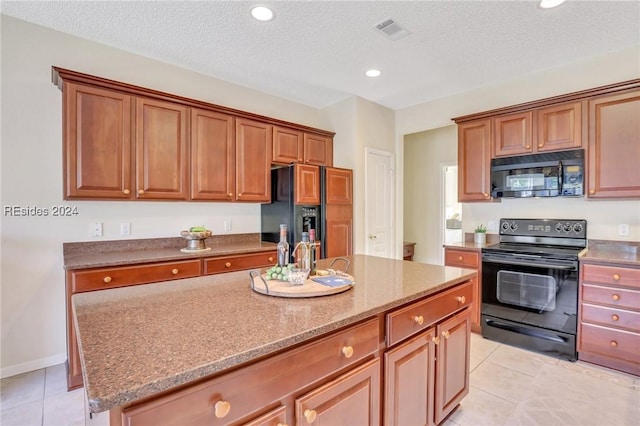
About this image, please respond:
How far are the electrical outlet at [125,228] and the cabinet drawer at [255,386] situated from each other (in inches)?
101

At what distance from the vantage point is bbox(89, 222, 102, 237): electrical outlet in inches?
109

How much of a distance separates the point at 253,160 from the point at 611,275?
329 cm

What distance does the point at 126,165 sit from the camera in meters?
2.67

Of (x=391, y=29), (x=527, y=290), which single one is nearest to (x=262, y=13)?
(x=391, y=29)

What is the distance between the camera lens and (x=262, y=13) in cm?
235

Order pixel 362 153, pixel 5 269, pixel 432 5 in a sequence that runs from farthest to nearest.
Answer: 1. pixel 362 153
2. pixel 5 269
3. pixel 432 5

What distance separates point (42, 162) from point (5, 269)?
2.81ft

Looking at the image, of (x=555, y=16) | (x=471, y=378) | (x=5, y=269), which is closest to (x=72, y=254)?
(x=5, y=269)

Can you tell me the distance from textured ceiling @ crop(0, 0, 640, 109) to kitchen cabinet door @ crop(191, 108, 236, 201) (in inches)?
22.8

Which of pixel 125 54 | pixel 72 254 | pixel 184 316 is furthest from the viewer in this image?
pixel 125 54

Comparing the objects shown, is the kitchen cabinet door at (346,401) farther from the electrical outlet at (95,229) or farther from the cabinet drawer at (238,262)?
the electrical outlet at (95,229)

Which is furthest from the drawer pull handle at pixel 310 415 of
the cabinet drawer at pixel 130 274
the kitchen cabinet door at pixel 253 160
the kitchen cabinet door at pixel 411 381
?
the kitchen cabinet door at pixel 253 160

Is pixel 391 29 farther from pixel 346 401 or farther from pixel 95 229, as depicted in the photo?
pixel 95 229

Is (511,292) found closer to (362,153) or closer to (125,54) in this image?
(362,153)
